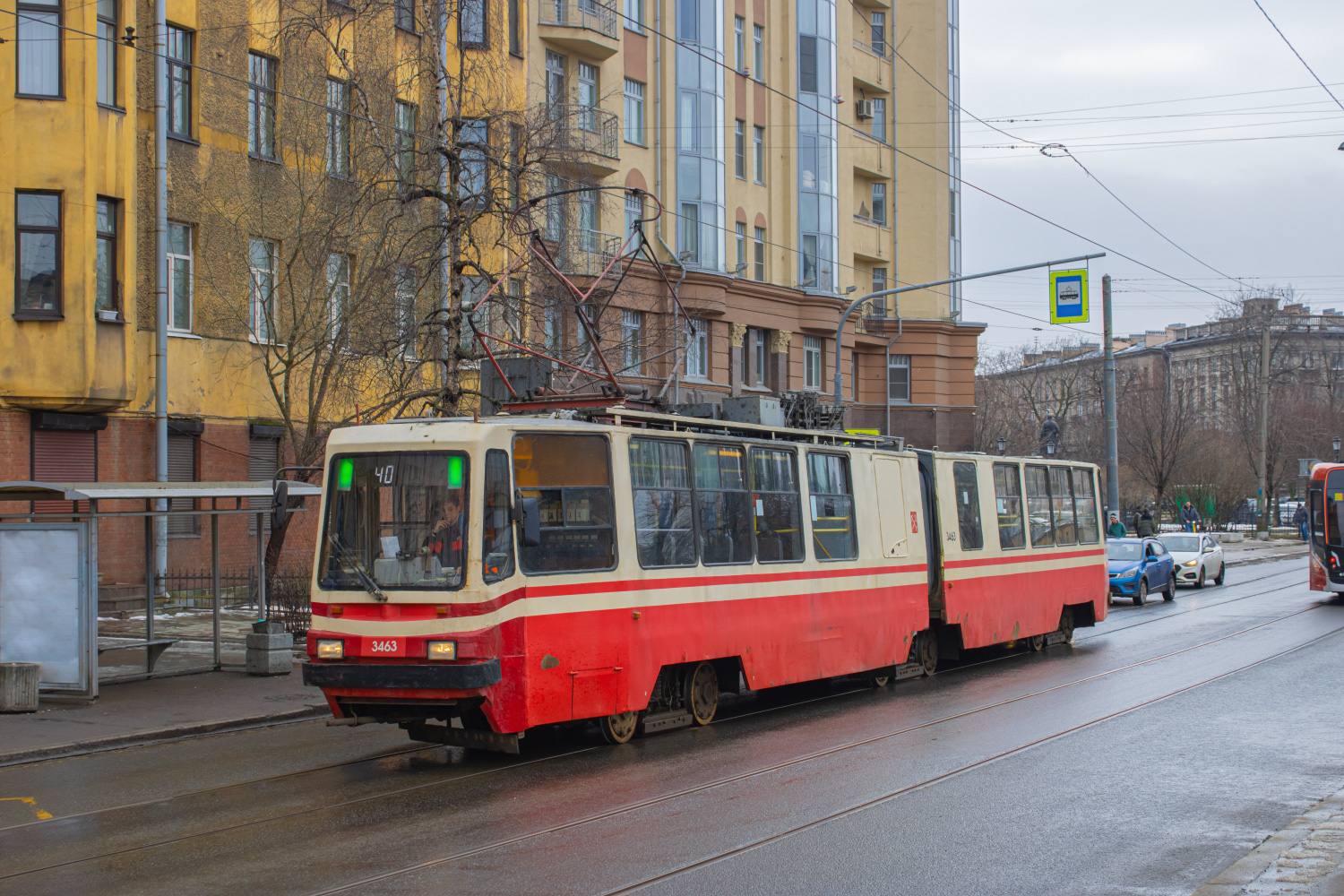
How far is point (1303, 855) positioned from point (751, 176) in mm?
36327

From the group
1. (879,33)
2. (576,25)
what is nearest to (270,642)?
(576,25)

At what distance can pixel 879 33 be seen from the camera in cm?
5056

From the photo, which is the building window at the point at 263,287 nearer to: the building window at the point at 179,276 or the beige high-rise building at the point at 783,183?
the building window at the point at 179,276

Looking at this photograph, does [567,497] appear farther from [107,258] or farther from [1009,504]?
[107,258]

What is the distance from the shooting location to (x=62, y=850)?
7.97 m

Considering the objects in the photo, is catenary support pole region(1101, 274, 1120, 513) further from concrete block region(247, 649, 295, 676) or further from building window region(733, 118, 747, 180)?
concrete block region(247, 649, 295, 676)

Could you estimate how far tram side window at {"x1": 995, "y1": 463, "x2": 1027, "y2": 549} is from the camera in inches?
728

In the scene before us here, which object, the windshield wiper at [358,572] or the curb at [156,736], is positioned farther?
the curb at [156,736]

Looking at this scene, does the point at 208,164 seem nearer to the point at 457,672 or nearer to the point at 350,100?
the point at 350,100

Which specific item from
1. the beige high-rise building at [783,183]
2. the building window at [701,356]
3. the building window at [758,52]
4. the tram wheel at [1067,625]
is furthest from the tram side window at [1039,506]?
the building window at [758,52]

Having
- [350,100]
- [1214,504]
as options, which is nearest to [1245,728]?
[350,100]

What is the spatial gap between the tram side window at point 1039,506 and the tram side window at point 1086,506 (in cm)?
119

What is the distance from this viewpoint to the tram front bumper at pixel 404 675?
10008 mm

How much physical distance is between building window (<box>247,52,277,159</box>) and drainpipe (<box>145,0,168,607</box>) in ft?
6.22
